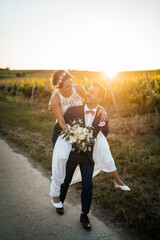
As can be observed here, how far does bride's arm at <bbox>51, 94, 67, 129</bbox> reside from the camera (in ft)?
8.85

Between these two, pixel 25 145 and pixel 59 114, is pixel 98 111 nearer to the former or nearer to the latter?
pixel 59 114

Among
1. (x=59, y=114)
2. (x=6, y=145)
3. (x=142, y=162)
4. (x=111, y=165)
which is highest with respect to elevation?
(x=59, y=114)

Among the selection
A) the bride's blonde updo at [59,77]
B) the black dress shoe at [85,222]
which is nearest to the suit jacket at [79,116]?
the bride's blonde updo at [59,77]

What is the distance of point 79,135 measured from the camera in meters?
2.45

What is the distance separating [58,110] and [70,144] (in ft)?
1.69

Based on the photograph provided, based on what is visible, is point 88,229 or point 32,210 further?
point 32,210

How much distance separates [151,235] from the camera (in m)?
2.55

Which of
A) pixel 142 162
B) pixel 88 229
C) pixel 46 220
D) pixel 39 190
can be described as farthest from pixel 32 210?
pixel 142 162

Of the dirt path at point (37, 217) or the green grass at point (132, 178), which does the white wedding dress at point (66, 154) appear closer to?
the dirt path at point (37, 217)

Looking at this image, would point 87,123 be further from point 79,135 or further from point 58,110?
point 58,110

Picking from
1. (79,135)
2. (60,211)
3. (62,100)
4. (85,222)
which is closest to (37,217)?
(60,211)

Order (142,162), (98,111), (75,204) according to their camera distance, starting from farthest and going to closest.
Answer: (142,162), (75,204), (98,111)

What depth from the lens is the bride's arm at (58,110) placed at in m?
2.70

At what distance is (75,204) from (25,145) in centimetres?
373
